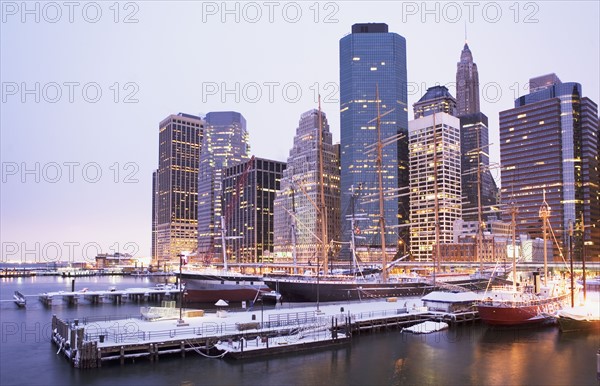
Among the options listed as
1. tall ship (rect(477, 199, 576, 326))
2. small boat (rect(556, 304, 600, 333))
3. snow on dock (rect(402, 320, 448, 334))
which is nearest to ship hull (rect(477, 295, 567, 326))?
tall ship (rect(477, 199, 576, 326))

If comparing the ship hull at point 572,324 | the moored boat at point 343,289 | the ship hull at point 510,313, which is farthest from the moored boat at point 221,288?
the ship hull at point 572,324

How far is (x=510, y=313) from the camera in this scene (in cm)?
5769

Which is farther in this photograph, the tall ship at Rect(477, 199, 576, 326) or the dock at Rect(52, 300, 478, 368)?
the tall ship at Rect(477, 199, 576, 326)

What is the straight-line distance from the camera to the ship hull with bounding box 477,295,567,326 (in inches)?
2274

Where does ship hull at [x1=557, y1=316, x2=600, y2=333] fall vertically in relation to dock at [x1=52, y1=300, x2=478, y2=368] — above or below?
below

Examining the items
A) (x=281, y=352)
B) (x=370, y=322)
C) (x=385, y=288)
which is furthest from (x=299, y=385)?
(x=385, y=288)

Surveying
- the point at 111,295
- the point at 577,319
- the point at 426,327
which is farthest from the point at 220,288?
the point at 577,319

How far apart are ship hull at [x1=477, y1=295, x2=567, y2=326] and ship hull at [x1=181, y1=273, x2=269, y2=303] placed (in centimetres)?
4180

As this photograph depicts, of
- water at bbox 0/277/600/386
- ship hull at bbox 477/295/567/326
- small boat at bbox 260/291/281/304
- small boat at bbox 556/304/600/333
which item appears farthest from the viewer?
small boat at bbox 260/291/281/304

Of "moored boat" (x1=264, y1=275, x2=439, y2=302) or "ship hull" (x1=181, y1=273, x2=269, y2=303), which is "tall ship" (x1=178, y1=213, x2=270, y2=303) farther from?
"moored boat" (x1=264, y1=275, x2=439, y2=302)

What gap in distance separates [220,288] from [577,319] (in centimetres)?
5522

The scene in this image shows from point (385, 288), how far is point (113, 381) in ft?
171

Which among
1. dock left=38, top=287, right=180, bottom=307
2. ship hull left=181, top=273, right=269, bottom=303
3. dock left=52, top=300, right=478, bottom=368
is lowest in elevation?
dock left=38, top=287, right=180, bottom=307

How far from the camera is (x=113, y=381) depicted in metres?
35.3
